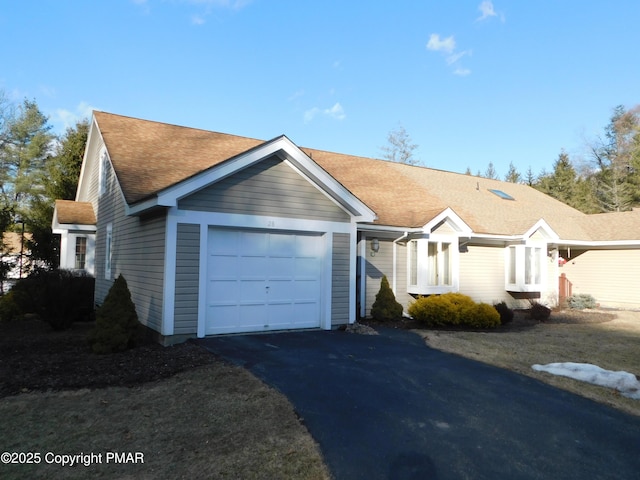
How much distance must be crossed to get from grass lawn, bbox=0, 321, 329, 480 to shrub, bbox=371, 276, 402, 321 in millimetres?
5772

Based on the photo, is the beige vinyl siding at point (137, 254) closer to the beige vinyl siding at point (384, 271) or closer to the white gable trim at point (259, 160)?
the white gable trim at point (259, 160)

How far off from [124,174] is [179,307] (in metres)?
4.14

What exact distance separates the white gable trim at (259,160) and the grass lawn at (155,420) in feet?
9.78

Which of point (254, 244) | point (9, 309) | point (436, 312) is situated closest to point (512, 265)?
point (436, 312)

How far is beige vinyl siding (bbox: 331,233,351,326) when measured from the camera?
1034 centimetres

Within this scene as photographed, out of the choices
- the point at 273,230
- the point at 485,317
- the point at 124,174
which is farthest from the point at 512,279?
the point at 124,174

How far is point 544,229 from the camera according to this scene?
1614 centimetres

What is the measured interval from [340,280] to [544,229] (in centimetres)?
985

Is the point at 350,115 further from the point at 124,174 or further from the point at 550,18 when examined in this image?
the point at 124,174

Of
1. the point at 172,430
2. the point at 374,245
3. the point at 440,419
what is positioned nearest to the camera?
the point at 172,430

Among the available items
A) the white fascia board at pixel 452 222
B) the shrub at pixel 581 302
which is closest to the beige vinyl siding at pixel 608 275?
the shrub at pixel 581 302

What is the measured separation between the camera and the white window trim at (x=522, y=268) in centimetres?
1584

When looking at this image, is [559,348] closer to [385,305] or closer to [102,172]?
[385,305]

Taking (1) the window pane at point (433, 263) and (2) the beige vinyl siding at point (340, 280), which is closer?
(2) the beige vinyl siding at point (340, 280)
